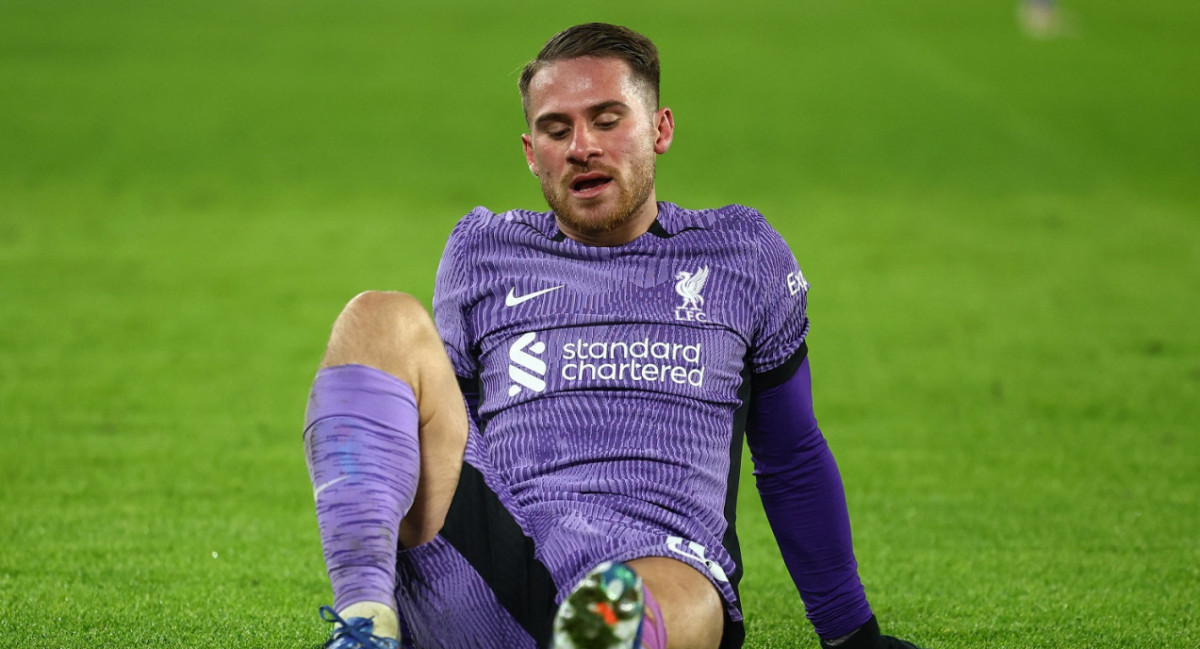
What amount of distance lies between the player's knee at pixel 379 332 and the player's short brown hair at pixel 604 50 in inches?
22.0

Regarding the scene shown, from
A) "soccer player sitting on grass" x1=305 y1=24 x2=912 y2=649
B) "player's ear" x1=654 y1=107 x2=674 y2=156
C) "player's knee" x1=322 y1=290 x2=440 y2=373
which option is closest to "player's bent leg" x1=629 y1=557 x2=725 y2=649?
"soccer player sitting on grass" x1=305 y1=24 x2=912 y2=649

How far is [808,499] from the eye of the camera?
2.58 m

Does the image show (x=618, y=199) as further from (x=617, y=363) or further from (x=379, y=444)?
(x=379, y=444)

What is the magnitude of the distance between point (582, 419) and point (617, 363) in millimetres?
108

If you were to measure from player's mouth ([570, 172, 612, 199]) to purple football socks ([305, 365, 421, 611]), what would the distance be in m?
0.55

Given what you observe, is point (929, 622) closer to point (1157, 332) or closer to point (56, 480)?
point (56, 480)

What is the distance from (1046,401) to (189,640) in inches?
160

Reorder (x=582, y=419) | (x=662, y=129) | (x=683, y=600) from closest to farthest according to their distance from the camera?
(x=683, y=600), (x=582, y=419), (x=662, y=129)

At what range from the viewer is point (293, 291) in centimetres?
803

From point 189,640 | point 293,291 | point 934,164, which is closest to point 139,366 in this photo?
point 293,291

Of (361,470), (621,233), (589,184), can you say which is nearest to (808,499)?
(621,233)

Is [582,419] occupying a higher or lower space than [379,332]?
lower

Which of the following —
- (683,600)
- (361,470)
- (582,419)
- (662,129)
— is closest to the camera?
(361,470)

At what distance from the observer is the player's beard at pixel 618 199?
2.51 metres
